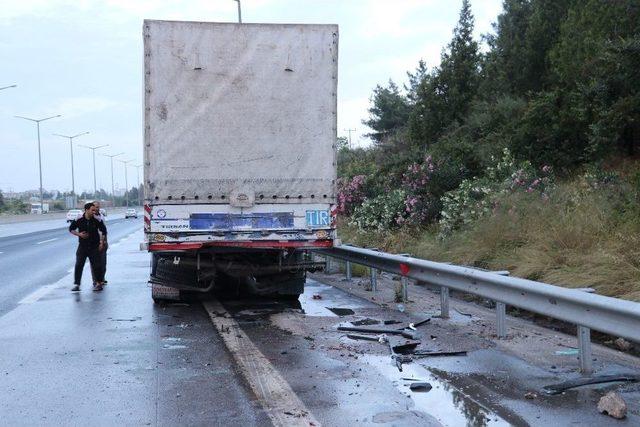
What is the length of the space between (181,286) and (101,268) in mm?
3497

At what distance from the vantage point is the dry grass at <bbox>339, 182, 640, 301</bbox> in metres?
8.89

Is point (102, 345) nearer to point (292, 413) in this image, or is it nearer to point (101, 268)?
point (292, 413)

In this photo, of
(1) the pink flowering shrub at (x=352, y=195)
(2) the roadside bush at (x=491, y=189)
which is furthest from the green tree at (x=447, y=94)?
(2) the roadside bush at (x=491, y=189)

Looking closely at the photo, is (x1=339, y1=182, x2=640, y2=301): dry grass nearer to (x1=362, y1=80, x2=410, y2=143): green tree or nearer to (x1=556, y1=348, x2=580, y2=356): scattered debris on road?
(x1=556, y1=348, x2=580, y2=356): scattered debris on road

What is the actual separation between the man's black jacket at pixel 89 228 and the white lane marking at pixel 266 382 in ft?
17.3

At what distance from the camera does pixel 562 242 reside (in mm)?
10570

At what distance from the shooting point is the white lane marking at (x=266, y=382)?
511cm

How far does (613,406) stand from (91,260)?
10.6m

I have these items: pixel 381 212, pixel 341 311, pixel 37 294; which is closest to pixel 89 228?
pixel 37 294

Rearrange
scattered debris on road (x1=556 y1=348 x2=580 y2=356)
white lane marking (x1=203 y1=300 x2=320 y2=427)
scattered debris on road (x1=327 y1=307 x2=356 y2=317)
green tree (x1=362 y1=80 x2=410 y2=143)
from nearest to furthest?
white lane marking (x1=203 y1=300 x2=320 y2=427) < scattered debris on road (x1=556 y1=348 x2=580 y2=356) < scattered debris on road (x1=327 y1=307 x2=356 y2=317) < green tree (x1=362 y1=80 x2=410 y2=143)

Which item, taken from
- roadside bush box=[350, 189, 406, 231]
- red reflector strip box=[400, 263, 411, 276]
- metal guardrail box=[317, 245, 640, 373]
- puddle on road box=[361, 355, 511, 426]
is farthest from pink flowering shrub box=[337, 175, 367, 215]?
puddle on road box=[361, 355, 511, 426]

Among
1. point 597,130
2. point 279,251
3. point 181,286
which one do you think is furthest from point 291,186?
point 597,130

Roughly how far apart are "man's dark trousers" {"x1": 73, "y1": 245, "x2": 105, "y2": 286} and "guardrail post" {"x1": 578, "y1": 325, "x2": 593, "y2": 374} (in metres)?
9.63

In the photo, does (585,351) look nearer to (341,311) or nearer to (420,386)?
(420,386)
